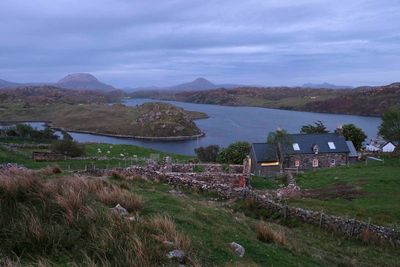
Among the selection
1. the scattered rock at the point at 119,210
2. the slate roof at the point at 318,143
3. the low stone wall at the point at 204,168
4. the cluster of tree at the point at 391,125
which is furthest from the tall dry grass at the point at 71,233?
the cluster of tree at the point at 391,125

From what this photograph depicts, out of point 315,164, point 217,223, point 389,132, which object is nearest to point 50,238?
point 217,223

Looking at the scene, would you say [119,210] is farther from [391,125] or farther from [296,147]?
[391,125]

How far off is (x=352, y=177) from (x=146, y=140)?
111 m

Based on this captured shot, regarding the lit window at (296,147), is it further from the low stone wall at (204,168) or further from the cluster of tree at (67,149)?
the cluster of tree at (67,149)

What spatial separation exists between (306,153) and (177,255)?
4612 cm

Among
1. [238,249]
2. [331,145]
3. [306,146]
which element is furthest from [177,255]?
[331,145]

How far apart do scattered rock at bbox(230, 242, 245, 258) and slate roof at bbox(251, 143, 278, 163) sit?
131 ft

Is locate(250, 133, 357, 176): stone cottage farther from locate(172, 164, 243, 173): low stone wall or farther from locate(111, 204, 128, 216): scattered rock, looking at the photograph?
locate(111, 204, 128, 216): scattered rock

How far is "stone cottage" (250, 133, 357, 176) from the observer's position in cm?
5022

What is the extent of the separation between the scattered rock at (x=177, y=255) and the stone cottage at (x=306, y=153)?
140 ft

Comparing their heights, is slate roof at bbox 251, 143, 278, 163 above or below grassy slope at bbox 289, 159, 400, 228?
below

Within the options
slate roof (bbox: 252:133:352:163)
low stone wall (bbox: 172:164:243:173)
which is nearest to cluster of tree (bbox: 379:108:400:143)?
slate roof (bbox: 252:133:352:163)

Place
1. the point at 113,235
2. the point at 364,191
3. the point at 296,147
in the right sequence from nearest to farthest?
the point at 113,235, the point at 364,191, the point at 296,147

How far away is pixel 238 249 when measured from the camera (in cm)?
885
